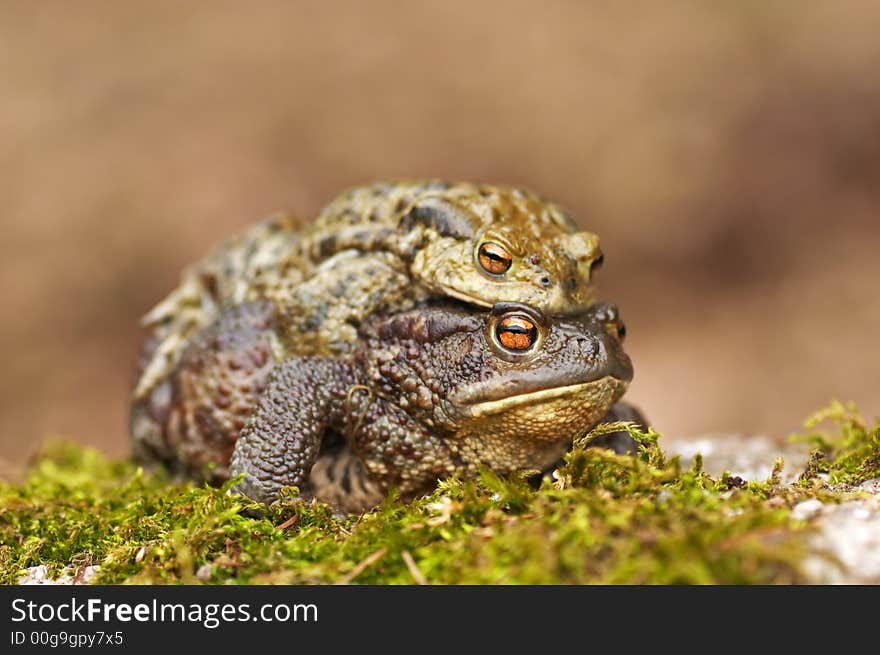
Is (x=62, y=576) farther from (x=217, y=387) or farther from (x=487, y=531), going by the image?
(x=487, y=531)

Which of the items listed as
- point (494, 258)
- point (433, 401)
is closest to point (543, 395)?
point (433, 401)

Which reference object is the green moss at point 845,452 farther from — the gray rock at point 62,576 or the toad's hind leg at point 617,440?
the gray rock at point 62,576

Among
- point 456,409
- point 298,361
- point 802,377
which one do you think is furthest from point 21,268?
point 802,377

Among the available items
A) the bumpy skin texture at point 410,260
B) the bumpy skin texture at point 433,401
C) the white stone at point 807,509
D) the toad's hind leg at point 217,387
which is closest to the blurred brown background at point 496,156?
the toad's hind leg at point 217,387

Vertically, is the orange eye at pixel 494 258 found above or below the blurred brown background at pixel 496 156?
below
